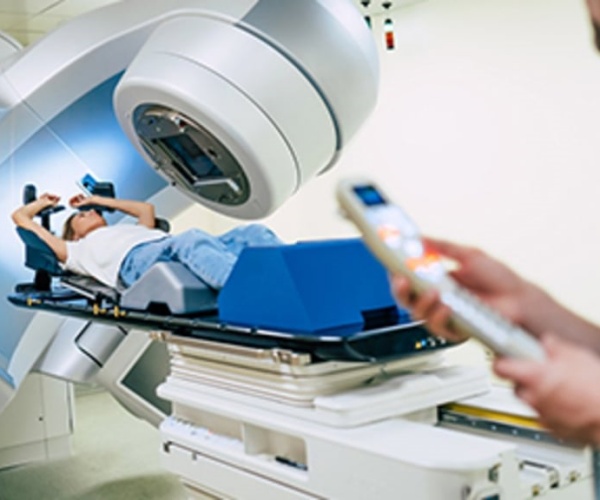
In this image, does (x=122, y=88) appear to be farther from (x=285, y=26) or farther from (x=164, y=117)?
(x=285, y=26)

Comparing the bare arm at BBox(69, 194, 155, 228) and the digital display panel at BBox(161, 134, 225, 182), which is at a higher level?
the digital display panel at BBox(161, 134, 225, 182)

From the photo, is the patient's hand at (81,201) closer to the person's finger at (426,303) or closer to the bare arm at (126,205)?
the bare arm at (126,205)

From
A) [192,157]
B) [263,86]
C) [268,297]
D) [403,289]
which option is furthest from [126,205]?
[403,289]

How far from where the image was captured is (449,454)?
1.02m

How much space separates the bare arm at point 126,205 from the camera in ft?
7.83

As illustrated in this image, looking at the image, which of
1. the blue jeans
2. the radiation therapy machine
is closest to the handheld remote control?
the radiation therapy machine

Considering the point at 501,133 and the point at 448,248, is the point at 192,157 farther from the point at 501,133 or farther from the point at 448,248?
the point at 501,133

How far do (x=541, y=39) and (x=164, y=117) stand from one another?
2210 millimetres

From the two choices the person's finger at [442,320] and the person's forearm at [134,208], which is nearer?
the person's finger at [442,320]

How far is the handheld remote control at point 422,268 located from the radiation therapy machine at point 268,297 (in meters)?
0.50

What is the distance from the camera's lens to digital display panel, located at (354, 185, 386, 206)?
624mm

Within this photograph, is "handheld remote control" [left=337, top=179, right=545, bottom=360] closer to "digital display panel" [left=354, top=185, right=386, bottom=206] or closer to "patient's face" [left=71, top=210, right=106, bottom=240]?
"digital display panel" [left=354, top=185, right=386, bottom=206]

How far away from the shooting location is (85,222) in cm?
254

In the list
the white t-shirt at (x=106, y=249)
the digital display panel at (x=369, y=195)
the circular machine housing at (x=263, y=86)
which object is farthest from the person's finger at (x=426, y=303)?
the white t-shirt at (x=106, y=249)
